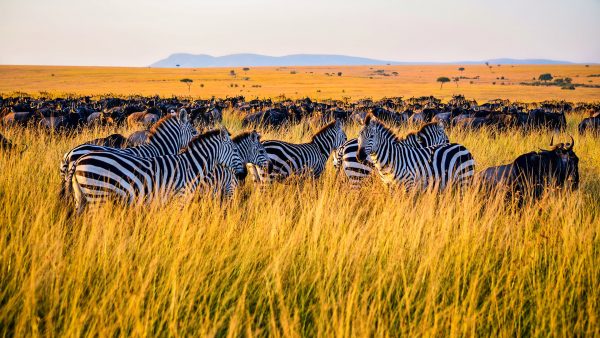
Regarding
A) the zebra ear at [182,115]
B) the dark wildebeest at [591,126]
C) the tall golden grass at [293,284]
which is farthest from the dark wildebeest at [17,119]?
the dark wildebeest at [591,126]

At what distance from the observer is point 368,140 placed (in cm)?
699

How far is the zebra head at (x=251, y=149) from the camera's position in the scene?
732 cm

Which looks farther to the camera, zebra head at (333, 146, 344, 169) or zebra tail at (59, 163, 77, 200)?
zebra head at (333, 146, 344, 169)

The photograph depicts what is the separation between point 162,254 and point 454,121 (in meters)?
17.9

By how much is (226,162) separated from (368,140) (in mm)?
2171

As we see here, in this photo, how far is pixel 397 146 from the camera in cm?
746

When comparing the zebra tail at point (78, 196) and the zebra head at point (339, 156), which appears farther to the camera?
the zebra head at point (339, 156)

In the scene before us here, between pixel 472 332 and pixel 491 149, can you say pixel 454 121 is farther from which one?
pixel 472 332

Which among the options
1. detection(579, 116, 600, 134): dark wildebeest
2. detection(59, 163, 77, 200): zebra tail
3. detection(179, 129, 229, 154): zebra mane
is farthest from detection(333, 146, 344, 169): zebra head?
detection(579, 116, 600, 134): dark wildebeest

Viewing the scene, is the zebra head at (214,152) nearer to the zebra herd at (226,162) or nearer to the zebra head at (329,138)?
the zebra herd at (226,162)

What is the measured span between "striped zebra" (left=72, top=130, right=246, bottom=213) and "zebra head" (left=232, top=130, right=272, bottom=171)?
1.01 m

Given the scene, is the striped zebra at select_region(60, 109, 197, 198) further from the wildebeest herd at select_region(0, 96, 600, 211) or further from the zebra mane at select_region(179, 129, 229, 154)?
the zebra mane at select_region(179, 129, 229, 154)

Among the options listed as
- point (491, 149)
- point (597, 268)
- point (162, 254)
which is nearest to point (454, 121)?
point (491, 149)

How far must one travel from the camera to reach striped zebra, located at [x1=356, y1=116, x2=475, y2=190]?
7.16 m
